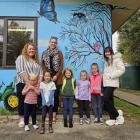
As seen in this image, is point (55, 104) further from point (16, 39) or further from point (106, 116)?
point (16, 39)

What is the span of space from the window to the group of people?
162cm

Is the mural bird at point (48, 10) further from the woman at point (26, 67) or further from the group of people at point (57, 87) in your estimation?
the woman at point (26, 67)

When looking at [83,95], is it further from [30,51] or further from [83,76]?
[30,51]

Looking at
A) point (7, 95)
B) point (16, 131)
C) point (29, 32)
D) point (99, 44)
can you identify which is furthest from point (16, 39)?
point (16, 131)

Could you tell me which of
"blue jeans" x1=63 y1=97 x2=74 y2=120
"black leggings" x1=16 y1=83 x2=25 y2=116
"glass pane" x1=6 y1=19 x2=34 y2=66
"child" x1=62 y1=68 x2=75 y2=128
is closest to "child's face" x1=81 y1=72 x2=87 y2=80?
"child" x1=62 y1=68 x2=75 y2=128

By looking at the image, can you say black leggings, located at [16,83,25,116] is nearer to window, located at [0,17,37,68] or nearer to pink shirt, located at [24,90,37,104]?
pink shirt, located at [24,90,37,104]

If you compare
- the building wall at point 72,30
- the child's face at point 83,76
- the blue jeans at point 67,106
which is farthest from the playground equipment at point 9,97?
the child's face at point 83,76

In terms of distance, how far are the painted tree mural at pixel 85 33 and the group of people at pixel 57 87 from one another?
4.05ft

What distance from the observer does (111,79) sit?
8.58m

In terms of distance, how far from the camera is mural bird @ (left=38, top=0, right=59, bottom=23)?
1005cm

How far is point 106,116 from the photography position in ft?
30.9

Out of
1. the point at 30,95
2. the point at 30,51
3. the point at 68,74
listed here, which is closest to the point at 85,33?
the point at 68,74

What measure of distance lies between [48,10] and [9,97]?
8.21 ft

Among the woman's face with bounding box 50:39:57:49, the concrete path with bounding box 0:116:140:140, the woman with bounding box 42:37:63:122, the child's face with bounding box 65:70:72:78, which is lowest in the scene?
the concrete path with bounding box 0:116:140:140
